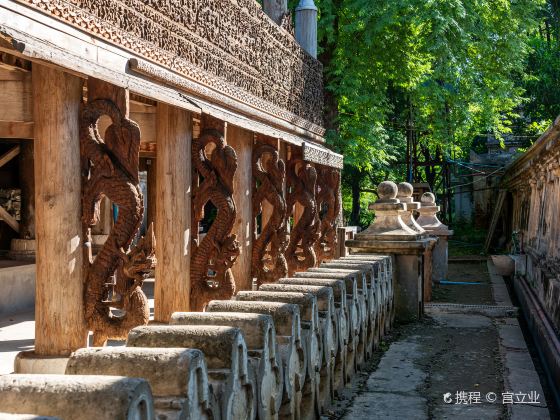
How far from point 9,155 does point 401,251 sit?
5.54m

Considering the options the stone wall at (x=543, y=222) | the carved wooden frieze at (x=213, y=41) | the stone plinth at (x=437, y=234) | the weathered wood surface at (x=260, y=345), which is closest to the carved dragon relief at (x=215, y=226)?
the carved wooden frieze at (x=213, y=41)

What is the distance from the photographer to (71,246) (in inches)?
173

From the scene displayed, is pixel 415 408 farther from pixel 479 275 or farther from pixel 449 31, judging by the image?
pixel 479 275

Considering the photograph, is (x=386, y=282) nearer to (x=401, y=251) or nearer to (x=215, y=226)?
(x=401, y=251)

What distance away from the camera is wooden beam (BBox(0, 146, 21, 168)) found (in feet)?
33.0

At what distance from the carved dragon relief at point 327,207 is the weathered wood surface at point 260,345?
7.60 m

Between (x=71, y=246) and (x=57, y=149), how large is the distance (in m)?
0.58

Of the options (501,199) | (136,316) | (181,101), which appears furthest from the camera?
(501,199)

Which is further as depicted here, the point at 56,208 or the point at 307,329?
the point at 307,329

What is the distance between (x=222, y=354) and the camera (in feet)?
10.9

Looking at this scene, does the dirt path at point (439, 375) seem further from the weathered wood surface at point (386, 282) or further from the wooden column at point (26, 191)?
the wooden column at point (26, 191)

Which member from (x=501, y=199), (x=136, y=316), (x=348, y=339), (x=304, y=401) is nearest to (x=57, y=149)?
(x=136, y=316)

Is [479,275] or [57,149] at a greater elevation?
[57,149]

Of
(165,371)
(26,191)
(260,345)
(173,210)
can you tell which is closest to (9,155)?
(26,191)
